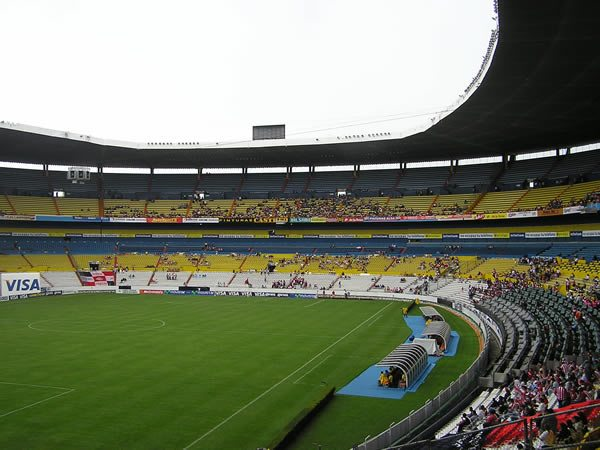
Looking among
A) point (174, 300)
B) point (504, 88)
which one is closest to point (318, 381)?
point (504, 88)

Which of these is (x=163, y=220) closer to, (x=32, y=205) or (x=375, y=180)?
(x=32, y=205)

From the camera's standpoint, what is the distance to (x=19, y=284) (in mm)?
56750

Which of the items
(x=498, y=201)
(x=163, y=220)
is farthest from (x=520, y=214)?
(x=163, y=220)

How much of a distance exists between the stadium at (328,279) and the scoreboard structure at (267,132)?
0.83 ft

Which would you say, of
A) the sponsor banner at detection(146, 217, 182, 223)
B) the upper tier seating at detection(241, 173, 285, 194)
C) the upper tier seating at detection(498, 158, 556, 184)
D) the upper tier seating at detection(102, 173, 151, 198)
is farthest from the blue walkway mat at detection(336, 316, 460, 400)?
the upper tier seating at detection(102, 173, 151, 198)

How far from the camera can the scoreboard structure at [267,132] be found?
231ft

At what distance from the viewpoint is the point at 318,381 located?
23469 mm

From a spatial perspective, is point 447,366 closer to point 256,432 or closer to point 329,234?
→ point 256,432

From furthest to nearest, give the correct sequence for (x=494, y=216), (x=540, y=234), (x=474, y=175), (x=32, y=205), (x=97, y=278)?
(x=32, y=205), (x=474, y=175), (x=97, y=278), (x=494, y=216), (x=540, y=234)

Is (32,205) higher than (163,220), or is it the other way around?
(32,205)

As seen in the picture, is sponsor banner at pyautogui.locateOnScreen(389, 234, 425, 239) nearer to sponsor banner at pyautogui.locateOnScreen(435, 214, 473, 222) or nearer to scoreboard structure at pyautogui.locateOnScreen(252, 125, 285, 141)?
sponsor banner at pyautogui.locateOnScreen(435, 214, 473, 222)

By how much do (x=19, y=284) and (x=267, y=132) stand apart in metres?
34.8

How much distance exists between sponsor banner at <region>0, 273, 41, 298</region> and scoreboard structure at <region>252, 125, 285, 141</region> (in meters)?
31.4

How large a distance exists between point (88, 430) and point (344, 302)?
3869 centimetres
